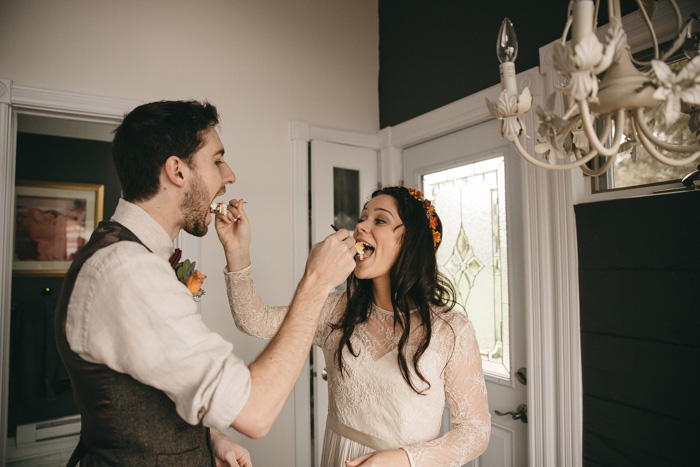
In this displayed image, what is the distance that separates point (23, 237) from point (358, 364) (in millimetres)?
3334

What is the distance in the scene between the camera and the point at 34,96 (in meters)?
2.04

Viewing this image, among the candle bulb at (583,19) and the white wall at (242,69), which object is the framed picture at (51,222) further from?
the candle bulb at (583,19)

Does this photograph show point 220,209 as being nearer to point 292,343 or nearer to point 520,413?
point 292,343

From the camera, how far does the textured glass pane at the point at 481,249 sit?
2240 millimetres

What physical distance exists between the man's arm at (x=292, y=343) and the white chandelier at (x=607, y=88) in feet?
1.80

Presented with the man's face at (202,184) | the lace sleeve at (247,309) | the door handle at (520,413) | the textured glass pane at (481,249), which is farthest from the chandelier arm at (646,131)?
the door handle at (520,413)

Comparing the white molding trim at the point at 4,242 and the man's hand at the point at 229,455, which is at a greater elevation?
the white molding trim at the point at 4,242

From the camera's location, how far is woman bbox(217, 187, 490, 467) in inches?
53.9

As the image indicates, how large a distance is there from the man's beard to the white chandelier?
79 centimetres

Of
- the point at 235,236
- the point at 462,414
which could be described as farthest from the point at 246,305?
the point at 462,414

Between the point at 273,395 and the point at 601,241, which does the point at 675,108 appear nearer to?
the point at 273,395

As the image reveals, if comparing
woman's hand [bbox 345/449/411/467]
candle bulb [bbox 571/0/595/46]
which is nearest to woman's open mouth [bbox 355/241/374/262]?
woman's hand [bbox 345/449/411/467]

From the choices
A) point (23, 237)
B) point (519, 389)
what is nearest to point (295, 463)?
point (519, 389)

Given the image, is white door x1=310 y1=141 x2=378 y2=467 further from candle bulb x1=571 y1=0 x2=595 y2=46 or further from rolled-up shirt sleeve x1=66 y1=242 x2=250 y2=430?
candle bulb x1=571 y1=0 x2=595 y2=46
